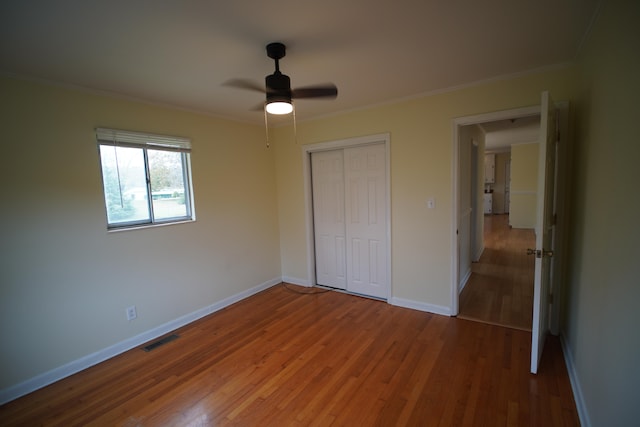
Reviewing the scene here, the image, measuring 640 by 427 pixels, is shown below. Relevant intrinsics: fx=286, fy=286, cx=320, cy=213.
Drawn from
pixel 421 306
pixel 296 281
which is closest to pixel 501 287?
pixel 421 306

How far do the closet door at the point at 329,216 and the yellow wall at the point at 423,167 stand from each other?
0.44 m

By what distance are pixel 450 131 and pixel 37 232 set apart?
380cm

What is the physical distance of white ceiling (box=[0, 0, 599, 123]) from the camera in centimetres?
153

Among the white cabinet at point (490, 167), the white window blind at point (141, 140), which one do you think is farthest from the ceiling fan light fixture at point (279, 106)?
the white cabinet at point (490, 167)

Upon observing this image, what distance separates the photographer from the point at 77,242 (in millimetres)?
2463

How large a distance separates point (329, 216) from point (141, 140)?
7.93 ft

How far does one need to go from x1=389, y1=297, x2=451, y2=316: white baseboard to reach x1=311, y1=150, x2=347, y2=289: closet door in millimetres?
819

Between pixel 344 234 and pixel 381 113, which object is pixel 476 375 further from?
pixel 381 113

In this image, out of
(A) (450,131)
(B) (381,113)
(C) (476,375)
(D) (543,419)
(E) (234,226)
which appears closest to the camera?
(D) (543,419)

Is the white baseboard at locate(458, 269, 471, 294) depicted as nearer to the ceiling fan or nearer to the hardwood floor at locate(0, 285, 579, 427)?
the hardwood floor at locate(0, 285, 579, 427)

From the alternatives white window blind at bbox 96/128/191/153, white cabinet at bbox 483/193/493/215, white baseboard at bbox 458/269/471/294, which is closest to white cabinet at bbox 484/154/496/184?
white cabinet at bbox 483/193/493/215

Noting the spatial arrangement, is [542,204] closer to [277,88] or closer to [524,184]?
[277,88]

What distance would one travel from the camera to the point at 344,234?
4008 mm

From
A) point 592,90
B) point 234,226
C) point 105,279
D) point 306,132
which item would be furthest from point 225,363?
point 592,90
